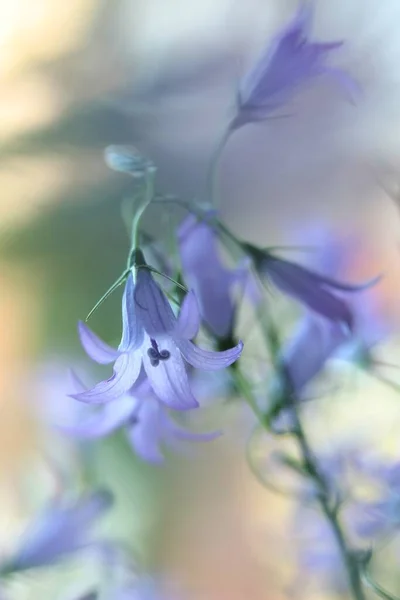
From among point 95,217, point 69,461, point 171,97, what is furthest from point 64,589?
point 171,97

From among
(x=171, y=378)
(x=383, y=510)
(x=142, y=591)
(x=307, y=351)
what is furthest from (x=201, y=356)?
(x=142, y=591)

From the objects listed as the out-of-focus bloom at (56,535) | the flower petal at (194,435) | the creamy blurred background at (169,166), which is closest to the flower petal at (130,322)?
the flower petal at (194,435)

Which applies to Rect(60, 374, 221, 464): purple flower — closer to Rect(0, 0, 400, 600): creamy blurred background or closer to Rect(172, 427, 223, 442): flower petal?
Rect(172, 427, 223, 442): flower petal

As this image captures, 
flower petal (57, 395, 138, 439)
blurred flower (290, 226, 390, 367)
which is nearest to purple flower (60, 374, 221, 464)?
flower petal (57, 395, 138, 439)

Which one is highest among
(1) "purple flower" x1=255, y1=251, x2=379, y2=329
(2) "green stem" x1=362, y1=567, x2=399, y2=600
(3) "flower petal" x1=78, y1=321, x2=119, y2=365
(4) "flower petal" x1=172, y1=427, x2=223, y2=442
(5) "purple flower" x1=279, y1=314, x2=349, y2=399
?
(3) "flower petal" x1=78, y1=321, x2=119, y2=365

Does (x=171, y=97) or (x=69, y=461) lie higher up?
(x=171, y=97)

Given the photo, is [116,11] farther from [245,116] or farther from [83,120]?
[245,116]

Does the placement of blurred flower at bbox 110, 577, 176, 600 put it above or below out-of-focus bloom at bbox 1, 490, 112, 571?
below
